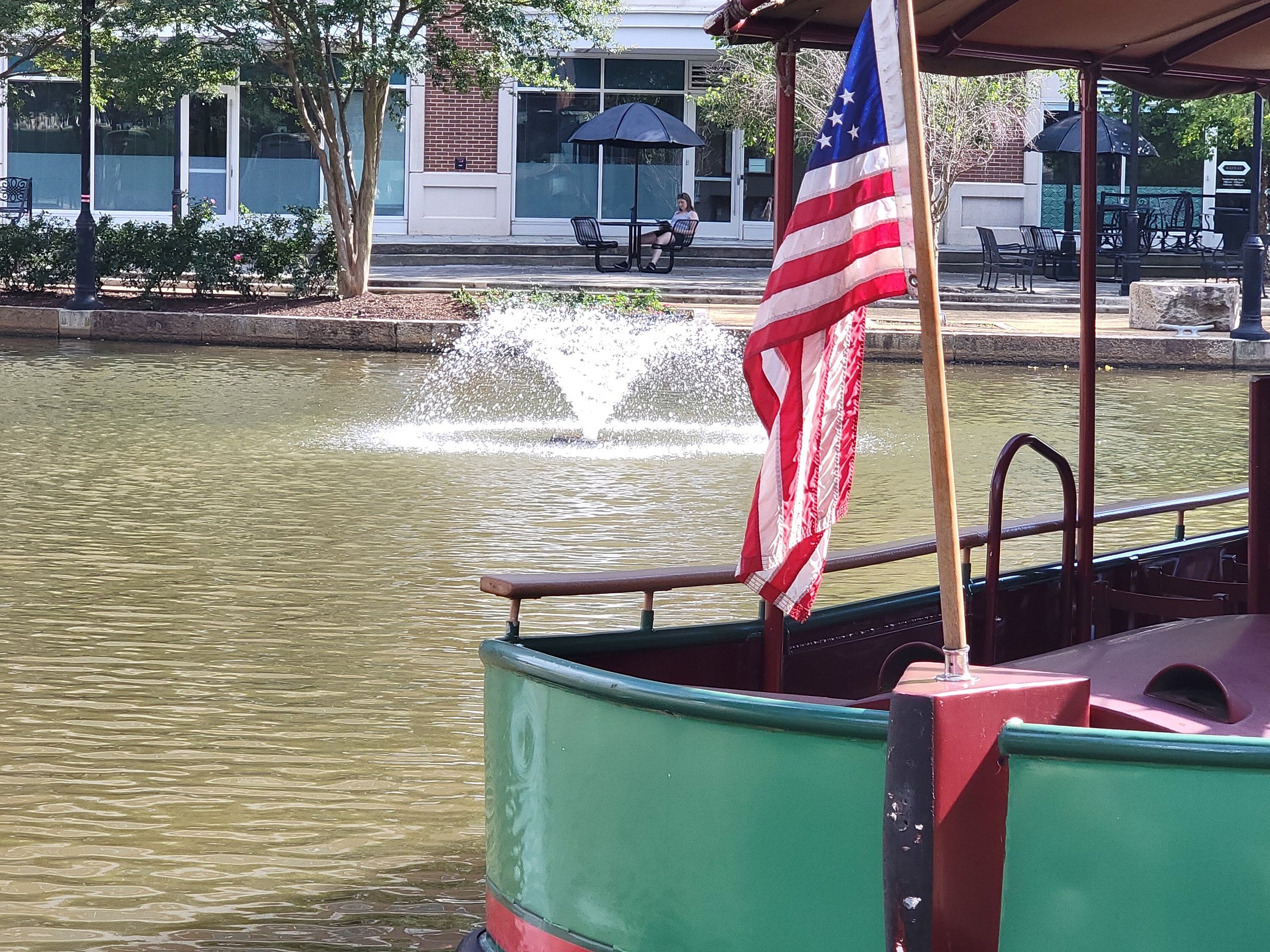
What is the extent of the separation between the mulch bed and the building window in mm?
10415

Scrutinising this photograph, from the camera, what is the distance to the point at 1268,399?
167 inches

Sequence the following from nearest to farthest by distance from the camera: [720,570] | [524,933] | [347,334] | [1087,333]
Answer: [524,933] → [720,570] → [1087,333] → [347,334]

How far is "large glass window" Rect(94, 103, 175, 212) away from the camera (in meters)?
32.4

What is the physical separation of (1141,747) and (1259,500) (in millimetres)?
1757

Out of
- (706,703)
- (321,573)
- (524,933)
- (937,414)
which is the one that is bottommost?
(524,933)

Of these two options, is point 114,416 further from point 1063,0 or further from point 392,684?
point 1063,0

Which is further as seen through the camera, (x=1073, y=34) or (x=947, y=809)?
(x=1073, y=34)

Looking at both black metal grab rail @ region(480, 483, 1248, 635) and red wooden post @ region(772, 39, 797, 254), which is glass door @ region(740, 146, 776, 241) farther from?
red wooden post @ region(772, 39, 797, 254)

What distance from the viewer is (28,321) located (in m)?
20.8

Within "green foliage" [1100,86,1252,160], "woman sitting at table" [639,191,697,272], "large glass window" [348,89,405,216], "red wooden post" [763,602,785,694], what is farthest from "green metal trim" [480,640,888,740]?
"large glass window" [348,89,405,216]

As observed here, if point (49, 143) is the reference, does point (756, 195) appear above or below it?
below

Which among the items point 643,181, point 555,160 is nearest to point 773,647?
point 643,181

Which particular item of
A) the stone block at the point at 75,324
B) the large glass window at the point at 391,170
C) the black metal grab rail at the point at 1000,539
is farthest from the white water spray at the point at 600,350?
the large glass window at the point at 391,170

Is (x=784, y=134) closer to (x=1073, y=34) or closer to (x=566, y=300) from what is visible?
(x=1073, y=34)
